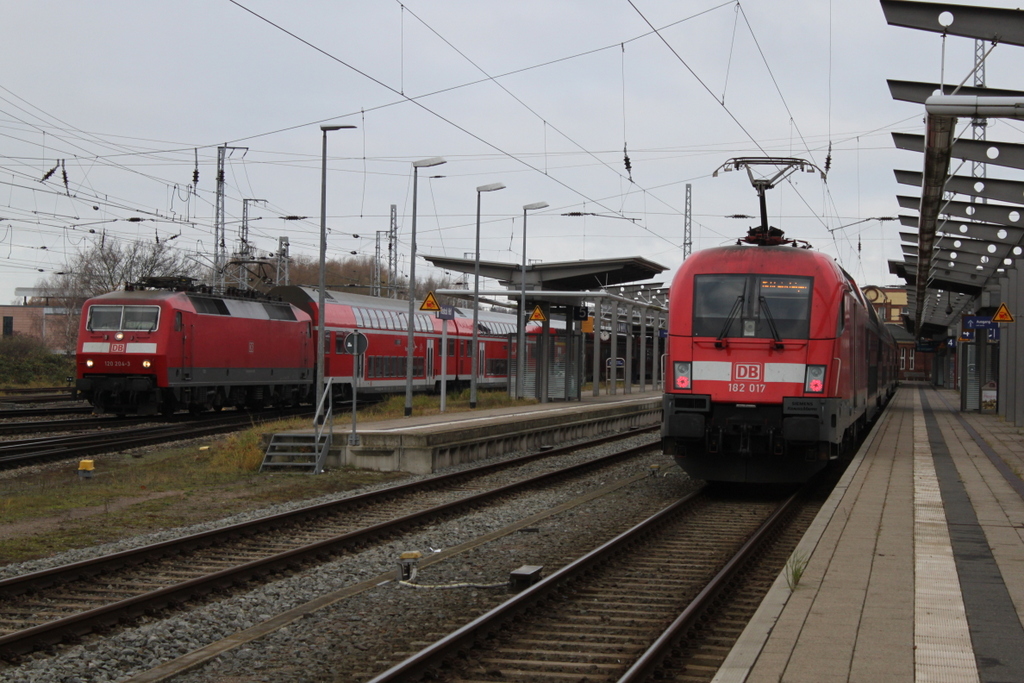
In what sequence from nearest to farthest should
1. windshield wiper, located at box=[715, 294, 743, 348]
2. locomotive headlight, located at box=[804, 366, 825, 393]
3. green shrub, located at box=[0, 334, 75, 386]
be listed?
locomotive headlight, located at box=[804, 366, 825, 393], windshield wiper, located at box=[715, 294, 743, 348], green shrub, located at box=[0, 334, 75, 386]

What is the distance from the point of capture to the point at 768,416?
43.9 ft

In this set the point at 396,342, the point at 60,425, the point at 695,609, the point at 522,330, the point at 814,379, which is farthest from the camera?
the point at 396,342

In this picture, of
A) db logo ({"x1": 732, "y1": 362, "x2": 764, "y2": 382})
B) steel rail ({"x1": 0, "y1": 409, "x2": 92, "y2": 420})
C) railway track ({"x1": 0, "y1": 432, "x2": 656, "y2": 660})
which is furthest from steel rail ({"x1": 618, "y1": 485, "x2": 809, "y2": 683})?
steel rail ({"x1": 0, "y1": 409, "x2": 92, "y2": 420})

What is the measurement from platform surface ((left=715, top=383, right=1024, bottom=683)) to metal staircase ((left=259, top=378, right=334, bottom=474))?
8.49 meters

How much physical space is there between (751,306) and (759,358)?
712 mm

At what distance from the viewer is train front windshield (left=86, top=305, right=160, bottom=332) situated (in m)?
25.1

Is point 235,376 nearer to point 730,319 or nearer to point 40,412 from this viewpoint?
point 40,412

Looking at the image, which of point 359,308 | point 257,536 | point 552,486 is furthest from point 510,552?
point 359,308

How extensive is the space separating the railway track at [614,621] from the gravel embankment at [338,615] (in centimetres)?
40

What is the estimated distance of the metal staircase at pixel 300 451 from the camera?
1723cm

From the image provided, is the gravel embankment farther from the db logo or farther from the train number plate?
the db logo

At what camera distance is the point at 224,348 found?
2764cm

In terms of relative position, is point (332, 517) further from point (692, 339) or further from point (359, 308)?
point (359, 308)

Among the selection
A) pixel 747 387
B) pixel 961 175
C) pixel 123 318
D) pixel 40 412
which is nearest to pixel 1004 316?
pixel 961 175
